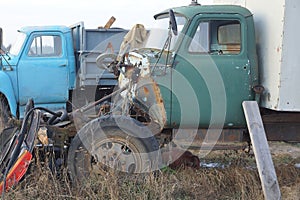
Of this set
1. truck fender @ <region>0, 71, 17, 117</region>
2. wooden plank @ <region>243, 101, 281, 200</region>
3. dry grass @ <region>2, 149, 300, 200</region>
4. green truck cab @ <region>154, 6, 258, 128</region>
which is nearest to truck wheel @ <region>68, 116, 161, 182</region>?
dry grass @ <region>2, 149, 300, 200</region>

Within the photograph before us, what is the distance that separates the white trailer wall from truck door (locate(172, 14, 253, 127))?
9.8 inches

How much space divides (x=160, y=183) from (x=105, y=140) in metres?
0.81

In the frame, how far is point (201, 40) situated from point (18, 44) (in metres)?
5.27

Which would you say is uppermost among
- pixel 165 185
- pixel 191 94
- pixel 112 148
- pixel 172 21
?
pixel 172 21

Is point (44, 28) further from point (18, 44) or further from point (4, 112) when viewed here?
point (4, 112)

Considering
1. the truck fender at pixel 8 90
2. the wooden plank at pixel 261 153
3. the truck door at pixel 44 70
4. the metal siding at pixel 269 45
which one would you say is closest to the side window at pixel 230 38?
the metal siding at pixel 269 45

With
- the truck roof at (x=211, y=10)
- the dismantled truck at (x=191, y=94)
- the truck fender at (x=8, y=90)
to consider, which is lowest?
the truck fender at (x=8, y=90)

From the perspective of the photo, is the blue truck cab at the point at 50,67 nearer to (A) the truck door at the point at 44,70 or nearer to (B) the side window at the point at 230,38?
(A) the truck door at the point at 44,70

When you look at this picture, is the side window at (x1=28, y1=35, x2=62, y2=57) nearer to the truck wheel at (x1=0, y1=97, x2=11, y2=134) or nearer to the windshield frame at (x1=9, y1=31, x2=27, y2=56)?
the windshield frame at (x1=9, y1=31, x2=27, y2=56)

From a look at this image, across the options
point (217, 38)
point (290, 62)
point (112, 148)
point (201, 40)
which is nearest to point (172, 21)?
point (201, 40)

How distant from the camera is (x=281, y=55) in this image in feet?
16.1

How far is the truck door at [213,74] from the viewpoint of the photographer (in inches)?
205

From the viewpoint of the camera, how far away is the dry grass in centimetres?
460

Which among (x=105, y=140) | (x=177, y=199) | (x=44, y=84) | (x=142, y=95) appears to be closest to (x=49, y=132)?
(x=105, y=140)
